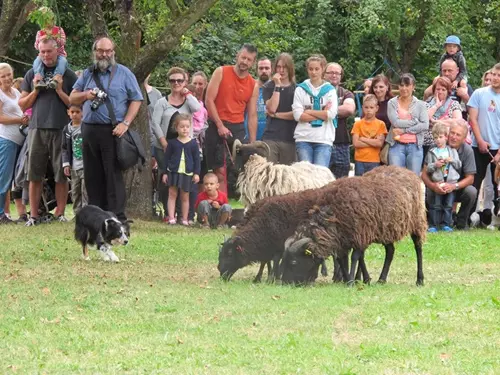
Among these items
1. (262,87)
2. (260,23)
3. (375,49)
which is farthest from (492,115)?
(375,49)

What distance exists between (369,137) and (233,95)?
7.82ft

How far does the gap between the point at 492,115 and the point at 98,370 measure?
1232 cm

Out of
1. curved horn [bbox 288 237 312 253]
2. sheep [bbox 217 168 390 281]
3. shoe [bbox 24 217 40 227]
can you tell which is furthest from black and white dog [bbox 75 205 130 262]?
shoe [bbox 24 217 40 227]

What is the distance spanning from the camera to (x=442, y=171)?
1812 cm

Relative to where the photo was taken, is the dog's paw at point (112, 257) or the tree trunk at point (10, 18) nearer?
the dog's paw at point (112, 257)

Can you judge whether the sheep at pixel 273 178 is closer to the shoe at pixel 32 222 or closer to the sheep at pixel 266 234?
the sheep at pixel 266 234

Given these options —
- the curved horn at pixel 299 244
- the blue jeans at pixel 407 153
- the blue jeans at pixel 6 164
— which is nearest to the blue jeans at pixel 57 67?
the blue jeans at pixel 6 164

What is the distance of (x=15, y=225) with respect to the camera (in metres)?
17.0

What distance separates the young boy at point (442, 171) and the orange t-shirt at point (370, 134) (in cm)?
82

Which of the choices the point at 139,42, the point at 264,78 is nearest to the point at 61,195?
the point at 139,42

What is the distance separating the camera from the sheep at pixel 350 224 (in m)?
11.2

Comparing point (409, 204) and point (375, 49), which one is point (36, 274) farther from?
point (375, 49)

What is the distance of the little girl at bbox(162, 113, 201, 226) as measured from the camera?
57.2 feet

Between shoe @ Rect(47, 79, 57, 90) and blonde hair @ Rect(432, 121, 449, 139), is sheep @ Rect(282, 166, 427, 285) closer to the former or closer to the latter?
shoe @ Rect(47, 79, 57, 90)
